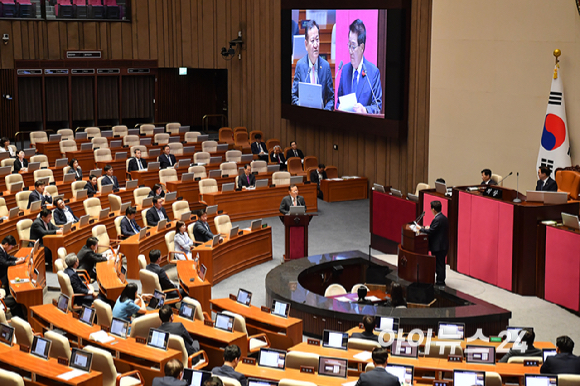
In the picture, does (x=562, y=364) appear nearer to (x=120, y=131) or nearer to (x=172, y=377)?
(x=172, y=377)

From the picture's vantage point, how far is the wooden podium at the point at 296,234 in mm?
12141

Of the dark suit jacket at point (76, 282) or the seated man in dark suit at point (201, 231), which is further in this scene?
the seated man in dark suit at point (201, 231)

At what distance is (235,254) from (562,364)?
656cm

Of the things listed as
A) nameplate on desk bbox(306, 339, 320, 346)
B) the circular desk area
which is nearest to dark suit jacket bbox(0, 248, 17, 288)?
the circular desk area

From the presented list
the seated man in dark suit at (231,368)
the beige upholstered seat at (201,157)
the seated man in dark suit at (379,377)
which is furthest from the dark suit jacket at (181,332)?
the beige upholstered seat at (201,157)

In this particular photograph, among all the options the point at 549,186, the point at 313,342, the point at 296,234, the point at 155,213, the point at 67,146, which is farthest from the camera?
the point at 67,146

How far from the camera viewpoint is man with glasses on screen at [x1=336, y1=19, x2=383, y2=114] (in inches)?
652

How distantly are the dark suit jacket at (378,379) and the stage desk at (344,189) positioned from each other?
11.3 m

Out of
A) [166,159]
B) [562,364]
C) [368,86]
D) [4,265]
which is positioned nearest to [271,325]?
A: [562,364]

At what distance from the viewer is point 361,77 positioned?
1692cm

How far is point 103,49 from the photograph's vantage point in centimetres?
2248

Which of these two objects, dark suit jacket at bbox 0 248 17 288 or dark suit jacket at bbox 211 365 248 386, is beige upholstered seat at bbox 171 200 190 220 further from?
dark suit jacket at bbox 211 365 248 386

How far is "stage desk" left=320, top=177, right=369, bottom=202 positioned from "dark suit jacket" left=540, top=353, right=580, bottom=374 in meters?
10.9

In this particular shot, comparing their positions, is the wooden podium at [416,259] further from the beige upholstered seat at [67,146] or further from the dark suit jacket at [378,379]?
the beige upholstered seat at [67,146]
